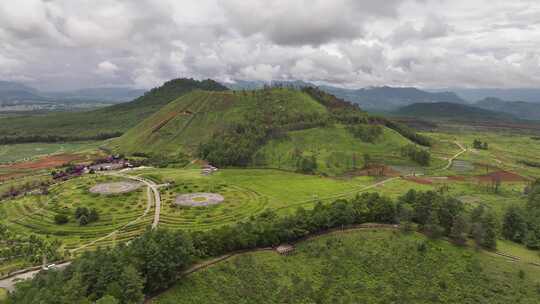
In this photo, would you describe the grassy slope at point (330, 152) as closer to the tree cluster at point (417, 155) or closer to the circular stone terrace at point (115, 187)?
the tree cluster at point (417, 155)

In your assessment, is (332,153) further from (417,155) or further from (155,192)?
(155,192)

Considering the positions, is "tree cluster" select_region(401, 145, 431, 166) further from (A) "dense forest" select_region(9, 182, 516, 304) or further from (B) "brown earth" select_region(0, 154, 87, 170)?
(B) "brown earth" select_region(0, 154, 87, 170)

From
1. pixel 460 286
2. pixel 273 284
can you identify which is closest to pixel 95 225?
pixel 273 284

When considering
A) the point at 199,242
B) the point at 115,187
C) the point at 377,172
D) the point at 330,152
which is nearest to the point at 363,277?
Answer: the point at 199,242

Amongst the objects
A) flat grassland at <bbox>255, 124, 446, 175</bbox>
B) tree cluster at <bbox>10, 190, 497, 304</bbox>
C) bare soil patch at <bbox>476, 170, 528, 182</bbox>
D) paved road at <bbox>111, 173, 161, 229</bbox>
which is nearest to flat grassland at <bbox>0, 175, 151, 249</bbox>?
paved road at <bbox>111, 173, 161, 229</bbox>

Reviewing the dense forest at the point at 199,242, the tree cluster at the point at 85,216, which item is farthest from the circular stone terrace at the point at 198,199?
the dense forest at the point at 199,242

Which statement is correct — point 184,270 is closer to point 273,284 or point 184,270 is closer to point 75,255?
point 273,284
